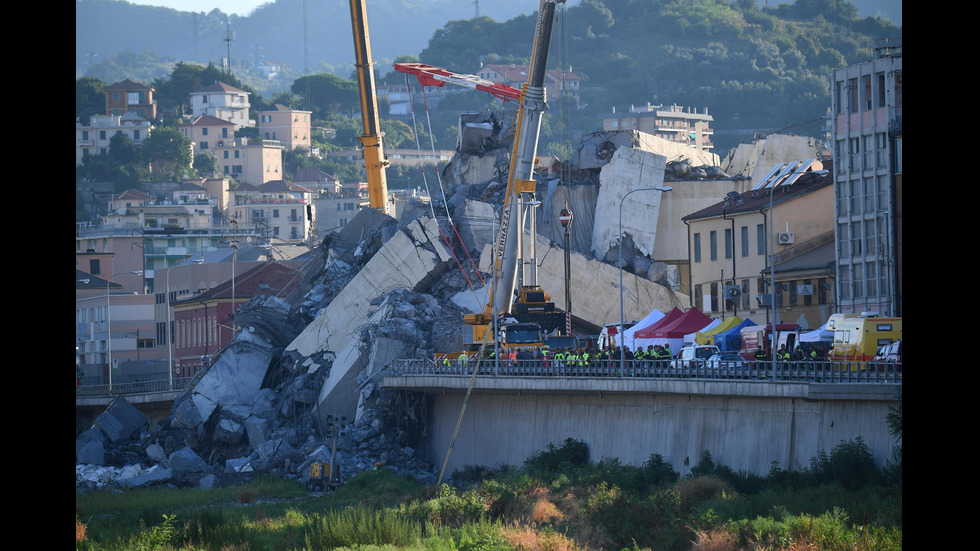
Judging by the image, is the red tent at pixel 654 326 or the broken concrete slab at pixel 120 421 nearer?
the red tent at pixel 654 326

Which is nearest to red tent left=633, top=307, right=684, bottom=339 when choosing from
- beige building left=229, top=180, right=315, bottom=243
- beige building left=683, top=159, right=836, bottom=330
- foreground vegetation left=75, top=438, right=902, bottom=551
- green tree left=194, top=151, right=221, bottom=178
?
beige building left=683, top=159, right=836, bottom=330

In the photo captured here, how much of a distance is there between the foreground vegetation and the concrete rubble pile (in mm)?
8744

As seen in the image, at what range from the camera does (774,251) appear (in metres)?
64.4

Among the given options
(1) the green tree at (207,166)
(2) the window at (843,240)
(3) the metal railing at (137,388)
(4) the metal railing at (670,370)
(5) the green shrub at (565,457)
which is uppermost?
(1) the green tree at (207,166)

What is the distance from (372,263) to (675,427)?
30765mm

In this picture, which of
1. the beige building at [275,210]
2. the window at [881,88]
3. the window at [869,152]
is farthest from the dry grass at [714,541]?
the beige building at [275,210]

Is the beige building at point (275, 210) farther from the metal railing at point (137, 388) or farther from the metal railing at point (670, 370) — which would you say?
the metal railing at point (670, 370)

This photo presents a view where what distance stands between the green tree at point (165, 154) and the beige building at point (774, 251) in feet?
426

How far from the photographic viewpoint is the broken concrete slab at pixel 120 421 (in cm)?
7619

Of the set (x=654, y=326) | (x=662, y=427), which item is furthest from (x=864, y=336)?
(x=654, y=326)

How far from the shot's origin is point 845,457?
39531 mm

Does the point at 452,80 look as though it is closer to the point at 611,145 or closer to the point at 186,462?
the point at 186,462
